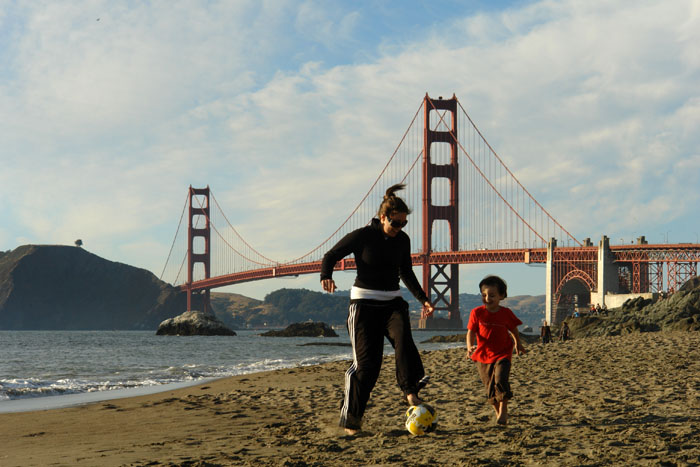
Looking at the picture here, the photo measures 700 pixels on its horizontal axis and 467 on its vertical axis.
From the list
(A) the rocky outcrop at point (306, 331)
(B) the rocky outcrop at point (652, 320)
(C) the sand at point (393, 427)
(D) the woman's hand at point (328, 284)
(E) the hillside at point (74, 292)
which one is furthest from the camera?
(E) the hillside at point (74, 292)

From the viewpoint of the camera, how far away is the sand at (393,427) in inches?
168

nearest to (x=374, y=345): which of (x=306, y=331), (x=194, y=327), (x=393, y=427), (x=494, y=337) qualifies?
(x=393, y=427)

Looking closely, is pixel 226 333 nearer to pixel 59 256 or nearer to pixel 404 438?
pixel 404 438

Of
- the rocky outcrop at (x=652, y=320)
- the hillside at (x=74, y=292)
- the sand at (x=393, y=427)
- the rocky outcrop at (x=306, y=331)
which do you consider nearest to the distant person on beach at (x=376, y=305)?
the sand at (x=393, y=427)

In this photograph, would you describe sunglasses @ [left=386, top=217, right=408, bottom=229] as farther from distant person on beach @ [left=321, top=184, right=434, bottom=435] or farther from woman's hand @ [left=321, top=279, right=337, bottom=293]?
woman's hand @ [left=321, top=279, right=337, bottom=293]

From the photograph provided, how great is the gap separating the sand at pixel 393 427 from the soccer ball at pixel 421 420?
0.18 ft

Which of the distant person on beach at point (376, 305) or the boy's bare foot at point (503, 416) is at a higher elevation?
the distant person on beach at point (376, 305)

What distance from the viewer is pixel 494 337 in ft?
17.1

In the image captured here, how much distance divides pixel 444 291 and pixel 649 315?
94.6 feet

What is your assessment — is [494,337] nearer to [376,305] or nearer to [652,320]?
[376,305]

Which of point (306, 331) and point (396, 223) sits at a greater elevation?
point (396, 223)

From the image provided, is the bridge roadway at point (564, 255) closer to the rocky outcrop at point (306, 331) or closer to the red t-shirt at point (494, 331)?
the rocky outcrop at point (306, 331)

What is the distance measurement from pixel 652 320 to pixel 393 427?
2610 centimetres

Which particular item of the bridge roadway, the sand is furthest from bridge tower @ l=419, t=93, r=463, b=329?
the sand
